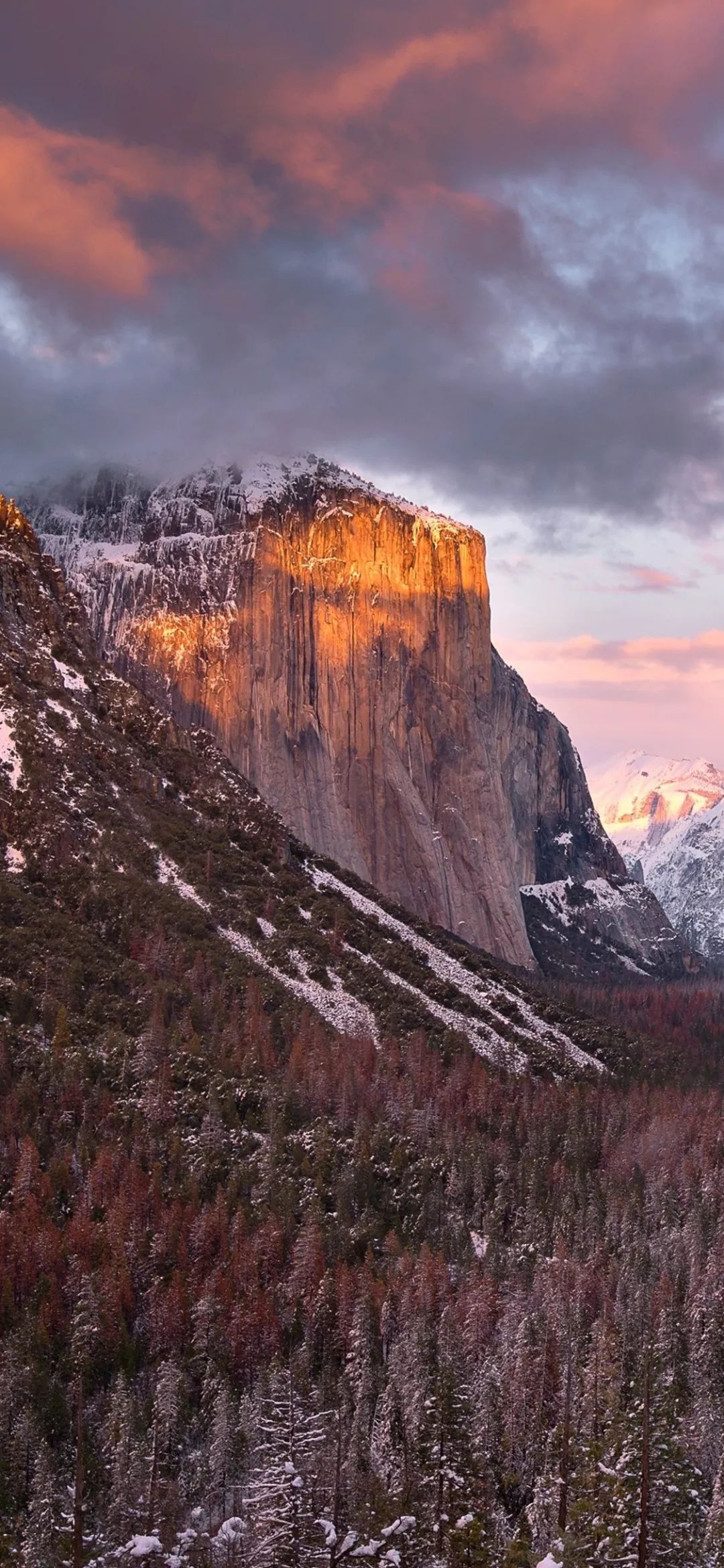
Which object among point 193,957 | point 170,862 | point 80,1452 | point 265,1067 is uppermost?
point 170,862

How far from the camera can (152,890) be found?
5044 inches

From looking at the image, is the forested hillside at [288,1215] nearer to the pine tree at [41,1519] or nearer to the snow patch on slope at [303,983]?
the pine tree at [41,1519]

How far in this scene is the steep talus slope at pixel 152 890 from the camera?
117 meters

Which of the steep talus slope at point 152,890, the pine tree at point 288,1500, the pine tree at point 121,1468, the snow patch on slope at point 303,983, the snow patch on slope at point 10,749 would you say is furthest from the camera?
the snow patch on slope at point 10,749

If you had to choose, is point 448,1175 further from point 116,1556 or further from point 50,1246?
point 116,1556

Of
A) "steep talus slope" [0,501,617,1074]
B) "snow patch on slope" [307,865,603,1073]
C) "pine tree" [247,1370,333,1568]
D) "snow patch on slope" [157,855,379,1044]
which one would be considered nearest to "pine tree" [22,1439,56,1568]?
"pine tree" [247,1370,333,1568]

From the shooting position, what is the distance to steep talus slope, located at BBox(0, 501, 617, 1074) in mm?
116875

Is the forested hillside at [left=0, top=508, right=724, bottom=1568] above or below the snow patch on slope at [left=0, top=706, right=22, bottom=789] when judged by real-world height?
below

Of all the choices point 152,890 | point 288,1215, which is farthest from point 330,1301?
point 152,890

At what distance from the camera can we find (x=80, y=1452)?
42594 millimetres

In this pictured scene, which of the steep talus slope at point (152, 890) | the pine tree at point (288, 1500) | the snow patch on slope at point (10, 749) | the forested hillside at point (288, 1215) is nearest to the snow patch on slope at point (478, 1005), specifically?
the steep talus slope at point (152, 890)

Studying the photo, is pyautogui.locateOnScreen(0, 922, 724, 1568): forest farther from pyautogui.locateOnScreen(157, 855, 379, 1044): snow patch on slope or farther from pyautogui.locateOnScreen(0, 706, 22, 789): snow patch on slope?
pyautogui.locateOnScreen(0, 706, 22, 789): snow patch on slope

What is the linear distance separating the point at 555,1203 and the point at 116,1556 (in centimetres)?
5882

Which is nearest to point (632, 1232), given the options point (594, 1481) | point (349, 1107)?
point (349, 1107)
